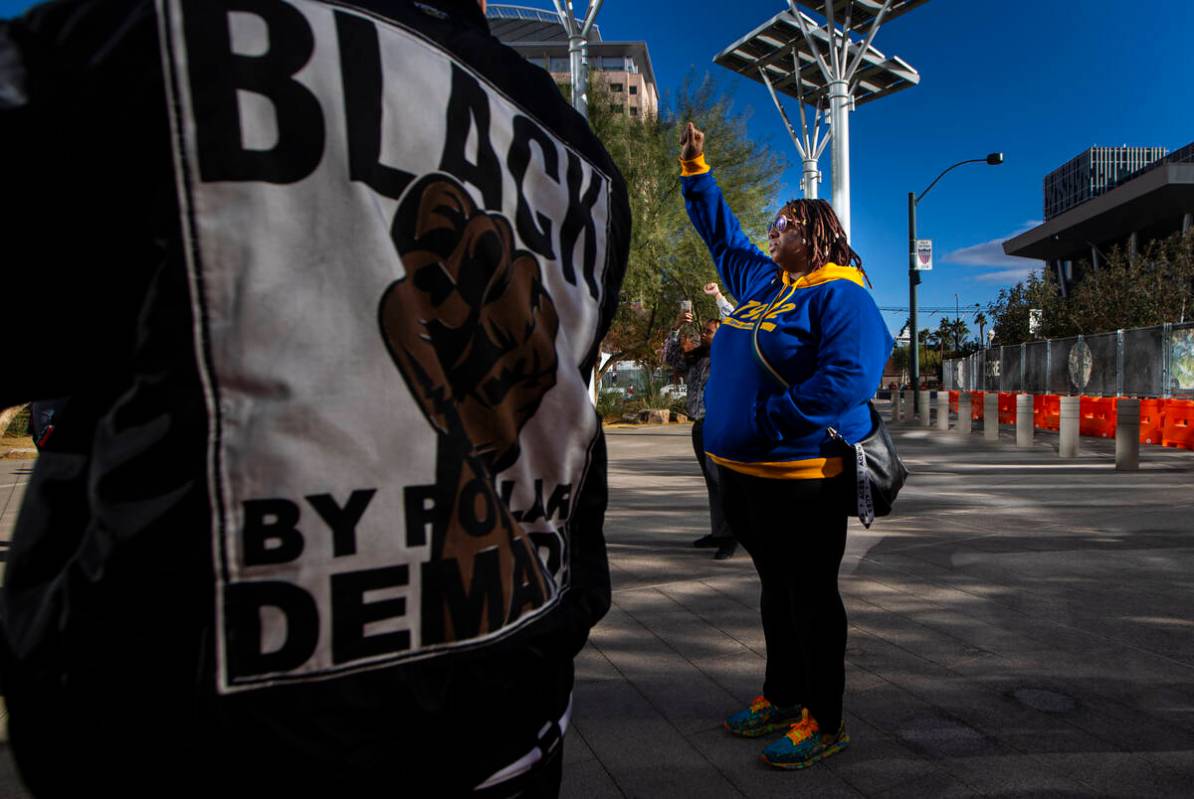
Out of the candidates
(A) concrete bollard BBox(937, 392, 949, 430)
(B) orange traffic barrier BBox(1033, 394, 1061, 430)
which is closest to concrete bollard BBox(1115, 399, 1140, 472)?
(B) orange traffic barrier BBox(1033, 394, 1061, 430)

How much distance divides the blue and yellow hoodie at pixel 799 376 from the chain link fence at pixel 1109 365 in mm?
16008

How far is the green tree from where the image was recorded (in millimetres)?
21297

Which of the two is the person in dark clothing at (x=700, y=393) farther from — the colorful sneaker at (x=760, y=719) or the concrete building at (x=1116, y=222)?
the concrete building at (x=1116, y=222)

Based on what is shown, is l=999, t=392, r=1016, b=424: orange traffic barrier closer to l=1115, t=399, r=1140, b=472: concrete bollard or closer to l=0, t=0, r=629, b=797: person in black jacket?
l=1115, t=399, r=1140, b=472: concrete bollard

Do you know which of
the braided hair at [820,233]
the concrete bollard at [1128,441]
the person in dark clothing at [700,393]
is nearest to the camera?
the braided hair at [820,233]

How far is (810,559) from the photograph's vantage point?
2.69m

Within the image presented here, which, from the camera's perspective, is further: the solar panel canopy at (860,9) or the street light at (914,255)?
the street light at (914,255)

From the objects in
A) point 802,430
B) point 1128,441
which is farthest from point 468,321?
point 1128,441

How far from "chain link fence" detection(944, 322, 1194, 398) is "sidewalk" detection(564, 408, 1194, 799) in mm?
10427

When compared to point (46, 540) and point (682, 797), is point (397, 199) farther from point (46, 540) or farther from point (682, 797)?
point (682, 797)

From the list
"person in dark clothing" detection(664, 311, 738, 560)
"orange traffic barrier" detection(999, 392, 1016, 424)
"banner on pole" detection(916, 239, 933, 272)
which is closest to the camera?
"person in dark clothing" detection(664, 311, 738, 560)

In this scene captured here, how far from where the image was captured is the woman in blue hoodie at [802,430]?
267cm

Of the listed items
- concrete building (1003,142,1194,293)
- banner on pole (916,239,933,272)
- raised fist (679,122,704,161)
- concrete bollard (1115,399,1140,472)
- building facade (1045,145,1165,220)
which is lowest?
concrete bollard (1115,399,1140,472)

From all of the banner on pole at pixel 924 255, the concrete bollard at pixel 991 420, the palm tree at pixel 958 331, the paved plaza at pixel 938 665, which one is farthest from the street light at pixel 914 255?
the palm tree at pixel 958 331
